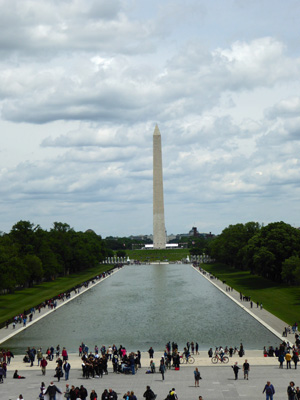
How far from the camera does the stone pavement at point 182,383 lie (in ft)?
84.2

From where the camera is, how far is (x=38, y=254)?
91.5 meters

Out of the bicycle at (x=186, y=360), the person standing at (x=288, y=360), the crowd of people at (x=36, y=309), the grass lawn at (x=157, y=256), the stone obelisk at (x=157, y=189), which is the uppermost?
the stone obelisk at (x=157, y=189)

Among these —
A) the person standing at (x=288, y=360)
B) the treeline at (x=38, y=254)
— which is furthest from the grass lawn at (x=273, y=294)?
the treeline at (x=38, y=254)

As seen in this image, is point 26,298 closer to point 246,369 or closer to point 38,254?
point 38,254

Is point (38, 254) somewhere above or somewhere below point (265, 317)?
above

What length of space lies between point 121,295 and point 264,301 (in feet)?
61.3

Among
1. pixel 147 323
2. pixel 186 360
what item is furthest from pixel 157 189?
pixel 186 360

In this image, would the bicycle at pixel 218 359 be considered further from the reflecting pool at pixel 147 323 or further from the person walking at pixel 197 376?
the person walking at pixel 197 376

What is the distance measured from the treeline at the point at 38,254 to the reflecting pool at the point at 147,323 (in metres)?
8.58

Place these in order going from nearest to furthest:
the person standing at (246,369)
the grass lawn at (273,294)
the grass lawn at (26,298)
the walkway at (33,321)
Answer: the person standing at (246,369), the walkway at (33,321), the grass lawn at (273,294), the grass lawn at (26,298)

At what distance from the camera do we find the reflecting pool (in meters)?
42.1

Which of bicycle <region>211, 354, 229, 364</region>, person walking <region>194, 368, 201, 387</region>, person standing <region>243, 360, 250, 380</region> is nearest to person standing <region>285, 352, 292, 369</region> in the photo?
person standing <region>243, 360, 250, 380</region>

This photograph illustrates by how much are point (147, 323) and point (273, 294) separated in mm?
23765

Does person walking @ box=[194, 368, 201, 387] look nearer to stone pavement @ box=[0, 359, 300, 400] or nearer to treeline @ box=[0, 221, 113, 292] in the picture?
stone pavement @ box=[0, 359, 300, 400]
